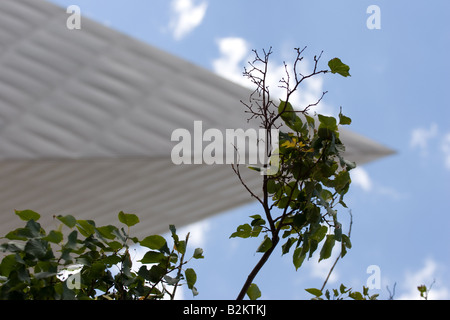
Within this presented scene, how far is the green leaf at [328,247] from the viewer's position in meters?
0.80

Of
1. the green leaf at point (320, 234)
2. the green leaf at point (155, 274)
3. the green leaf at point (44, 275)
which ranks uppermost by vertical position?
the green leaf at point (320, 234)

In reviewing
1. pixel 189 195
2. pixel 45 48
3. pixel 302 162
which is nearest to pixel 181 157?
pixel 189 195

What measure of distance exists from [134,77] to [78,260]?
3078mm

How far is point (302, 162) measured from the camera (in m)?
0.83

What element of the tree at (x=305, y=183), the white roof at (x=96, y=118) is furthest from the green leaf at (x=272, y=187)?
the white roof at (x=96, y=118)

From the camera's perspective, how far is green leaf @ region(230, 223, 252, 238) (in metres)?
0.84

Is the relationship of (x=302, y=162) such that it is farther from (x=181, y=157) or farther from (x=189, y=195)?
(x=189, y=195)

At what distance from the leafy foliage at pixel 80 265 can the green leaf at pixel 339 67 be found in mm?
304

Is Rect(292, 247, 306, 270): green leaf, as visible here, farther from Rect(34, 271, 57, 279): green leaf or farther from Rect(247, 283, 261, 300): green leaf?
Rect(34, 271, 57, 279): green leaf

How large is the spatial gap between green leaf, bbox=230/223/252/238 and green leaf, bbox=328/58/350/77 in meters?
0.25

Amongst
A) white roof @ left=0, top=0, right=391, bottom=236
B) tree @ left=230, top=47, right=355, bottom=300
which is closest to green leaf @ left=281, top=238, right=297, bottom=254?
tree @ left=230, top=47, right=355, bottom=300

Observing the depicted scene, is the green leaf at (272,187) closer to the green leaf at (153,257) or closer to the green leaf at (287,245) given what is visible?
the green leaf at (287,245)

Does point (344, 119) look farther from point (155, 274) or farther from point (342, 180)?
point (155, 274)

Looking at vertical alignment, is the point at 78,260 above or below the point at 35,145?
below
